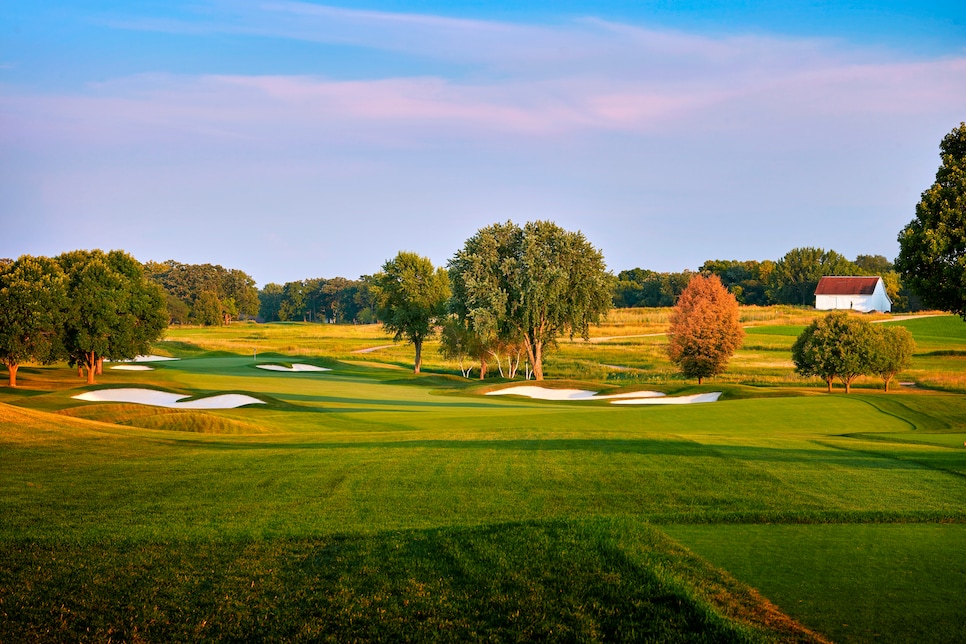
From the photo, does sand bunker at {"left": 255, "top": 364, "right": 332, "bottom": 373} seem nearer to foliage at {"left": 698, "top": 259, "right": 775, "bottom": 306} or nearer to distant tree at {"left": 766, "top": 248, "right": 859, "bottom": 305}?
foliage at {"left": 698, "top": 259, "right": 775, "bottom": 306}

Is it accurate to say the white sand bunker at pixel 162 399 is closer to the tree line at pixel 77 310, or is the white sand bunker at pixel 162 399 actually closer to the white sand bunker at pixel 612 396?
the tree line at pixel 77 310

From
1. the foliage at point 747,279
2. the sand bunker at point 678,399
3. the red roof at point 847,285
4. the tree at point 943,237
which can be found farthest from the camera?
the foliage at point 747,279

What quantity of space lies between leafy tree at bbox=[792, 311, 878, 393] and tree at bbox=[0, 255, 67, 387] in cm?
4327

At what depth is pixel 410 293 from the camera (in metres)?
59.2

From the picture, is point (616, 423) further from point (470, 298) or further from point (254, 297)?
point (254, 297)

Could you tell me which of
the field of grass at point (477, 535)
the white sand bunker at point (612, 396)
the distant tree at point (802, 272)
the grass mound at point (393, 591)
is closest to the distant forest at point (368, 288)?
the distant tree at point (802, 272)

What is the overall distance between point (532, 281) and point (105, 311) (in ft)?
84.0

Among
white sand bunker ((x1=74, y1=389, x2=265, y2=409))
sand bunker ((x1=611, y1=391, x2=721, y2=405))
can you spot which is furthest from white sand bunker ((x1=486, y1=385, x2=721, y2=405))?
white sand bunker ((x1=74, y1=389, x2=265, y2=409))

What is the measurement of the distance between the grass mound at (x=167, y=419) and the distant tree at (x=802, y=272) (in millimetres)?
120197

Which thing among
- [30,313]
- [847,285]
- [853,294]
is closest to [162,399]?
[30,313]

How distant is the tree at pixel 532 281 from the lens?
47.7m

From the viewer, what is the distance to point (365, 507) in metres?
11.2

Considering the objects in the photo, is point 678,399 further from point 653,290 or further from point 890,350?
point 653,290

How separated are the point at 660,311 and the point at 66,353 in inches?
3140
